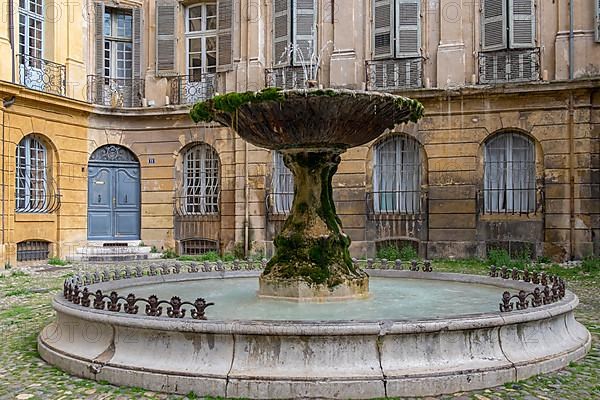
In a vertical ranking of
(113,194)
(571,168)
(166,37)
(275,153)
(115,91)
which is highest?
(166,37)

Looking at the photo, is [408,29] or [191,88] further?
[191,88]

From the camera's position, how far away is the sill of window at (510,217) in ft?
57.3

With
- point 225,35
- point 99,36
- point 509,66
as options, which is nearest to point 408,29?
point 509,66

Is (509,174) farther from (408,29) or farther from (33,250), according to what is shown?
(33,250)

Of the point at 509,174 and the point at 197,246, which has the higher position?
the point at 509,174

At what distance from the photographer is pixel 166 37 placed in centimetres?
2142

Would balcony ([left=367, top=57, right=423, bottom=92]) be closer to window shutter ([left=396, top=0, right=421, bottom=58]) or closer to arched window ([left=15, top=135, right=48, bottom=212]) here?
window shutter ([left=396, top=0, right=421, bottom=58])

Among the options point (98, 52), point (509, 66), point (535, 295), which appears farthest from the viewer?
point (98, 52)

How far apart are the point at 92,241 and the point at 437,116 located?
34.9ft

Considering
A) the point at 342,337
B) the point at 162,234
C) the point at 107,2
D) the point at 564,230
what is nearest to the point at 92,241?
the point at 162,234

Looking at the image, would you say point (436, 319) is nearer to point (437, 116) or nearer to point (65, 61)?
point (437, 116)

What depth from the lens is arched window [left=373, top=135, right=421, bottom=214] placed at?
1872cm

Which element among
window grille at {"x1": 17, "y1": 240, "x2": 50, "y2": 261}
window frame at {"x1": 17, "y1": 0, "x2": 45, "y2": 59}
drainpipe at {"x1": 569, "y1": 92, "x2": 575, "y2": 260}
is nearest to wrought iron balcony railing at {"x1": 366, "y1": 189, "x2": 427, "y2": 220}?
drainpipe at {"x1": 569, "y1": 92, "x2": 575, "y2": 260}

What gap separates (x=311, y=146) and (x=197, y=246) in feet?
43.8
